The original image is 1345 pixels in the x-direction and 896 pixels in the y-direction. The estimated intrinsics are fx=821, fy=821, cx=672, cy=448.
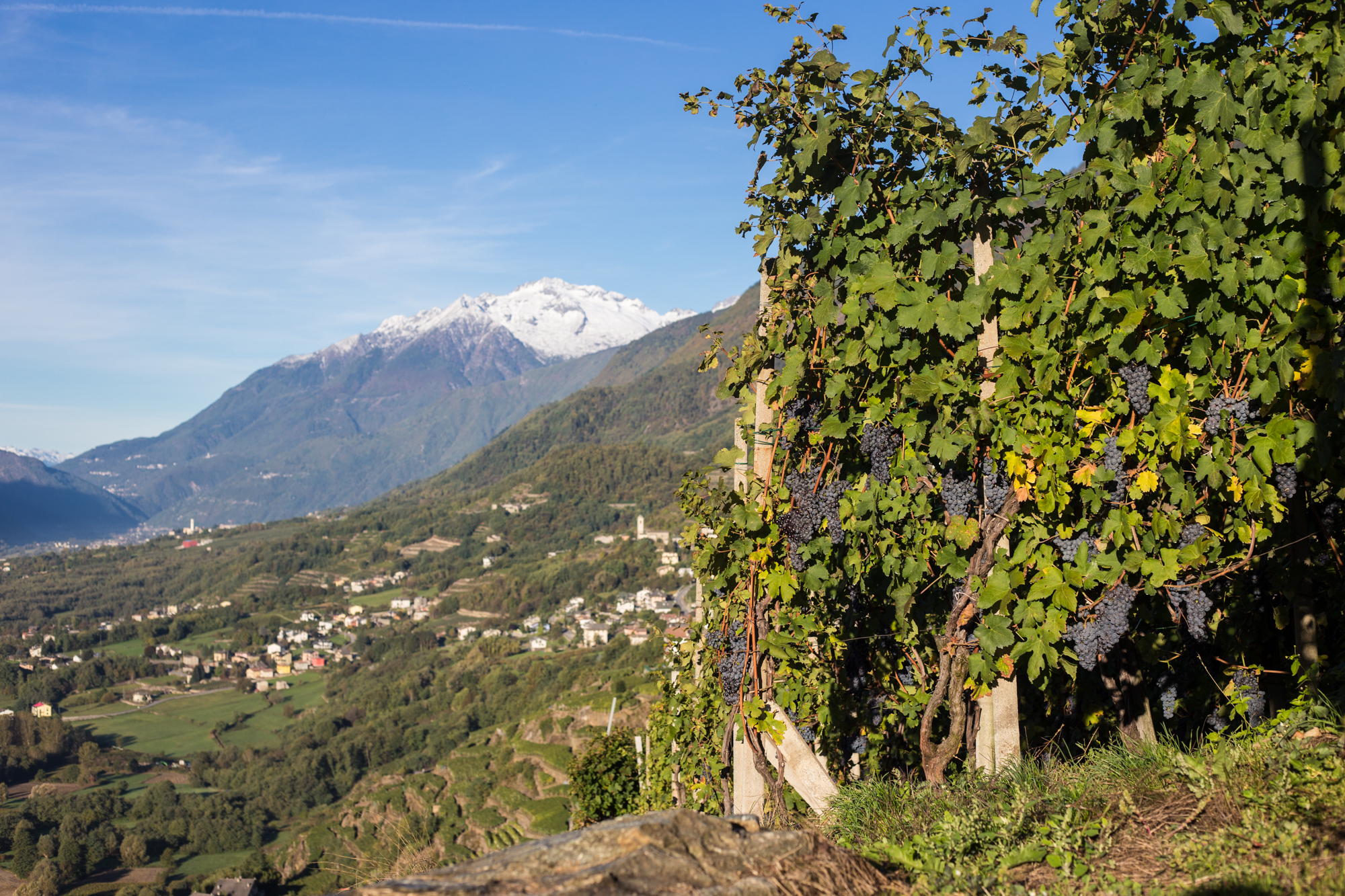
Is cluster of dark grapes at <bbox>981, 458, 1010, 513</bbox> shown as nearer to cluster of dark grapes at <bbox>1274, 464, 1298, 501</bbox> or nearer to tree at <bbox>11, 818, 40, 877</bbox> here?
cluster of dark grapes at <bbox>1274, 464, 1298, 501</bbox>

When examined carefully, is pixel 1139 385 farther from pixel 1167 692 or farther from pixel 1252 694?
pixel 1167 692

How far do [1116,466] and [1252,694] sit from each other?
132 centimetres

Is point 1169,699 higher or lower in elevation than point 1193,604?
lower

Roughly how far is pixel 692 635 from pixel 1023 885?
365cm

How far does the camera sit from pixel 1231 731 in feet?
11.6

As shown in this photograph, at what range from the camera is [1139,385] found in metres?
3.09

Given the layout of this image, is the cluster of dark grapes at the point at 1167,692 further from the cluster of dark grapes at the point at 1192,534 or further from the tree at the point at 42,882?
the tree at the point at 42,882

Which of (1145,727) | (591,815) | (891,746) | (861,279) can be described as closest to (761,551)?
(861,279)

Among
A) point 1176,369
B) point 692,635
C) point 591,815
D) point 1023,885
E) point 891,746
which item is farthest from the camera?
point 591,815

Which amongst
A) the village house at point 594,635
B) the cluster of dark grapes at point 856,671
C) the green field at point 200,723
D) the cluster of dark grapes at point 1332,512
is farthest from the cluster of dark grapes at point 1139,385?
the green field at point 200,723

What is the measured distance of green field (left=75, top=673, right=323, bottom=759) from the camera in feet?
Answer: 279

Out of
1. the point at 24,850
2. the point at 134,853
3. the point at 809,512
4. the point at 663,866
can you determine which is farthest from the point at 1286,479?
the point at 24,850

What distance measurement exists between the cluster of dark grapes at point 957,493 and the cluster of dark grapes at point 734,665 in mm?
1157

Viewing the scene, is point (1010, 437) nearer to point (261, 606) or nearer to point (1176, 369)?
point (1176, 369)
